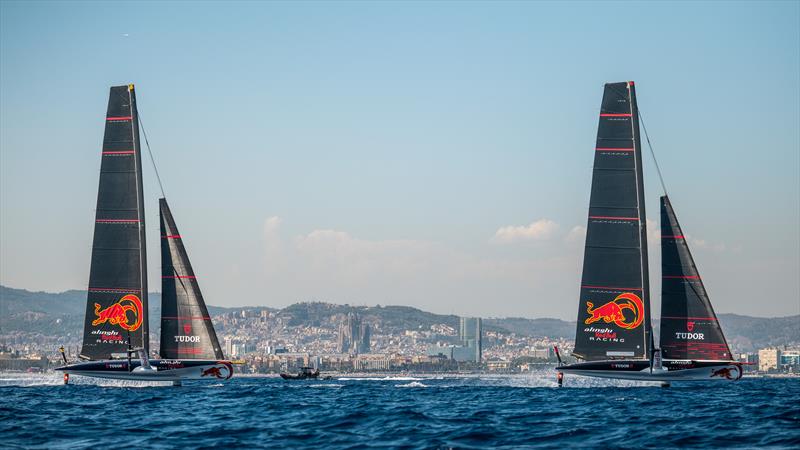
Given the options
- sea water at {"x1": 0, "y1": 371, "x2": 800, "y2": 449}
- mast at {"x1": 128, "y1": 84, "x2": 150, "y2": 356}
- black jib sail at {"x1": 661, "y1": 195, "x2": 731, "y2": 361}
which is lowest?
sea water at {"x1": 0, "y1": 371, "x2": 800, "y2": 449}

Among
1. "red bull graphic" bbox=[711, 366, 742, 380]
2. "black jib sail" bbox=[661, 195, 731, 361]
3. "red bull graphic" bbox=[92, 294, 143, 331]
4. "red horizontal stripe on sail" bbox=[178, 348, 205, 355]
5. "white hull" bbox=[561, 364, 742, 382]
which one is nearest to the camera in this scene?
"white hull" bbox=[561, 364, 742, 382]

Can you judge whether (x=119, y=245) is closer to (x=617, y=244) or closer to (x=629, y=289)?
(x=617, y=244)

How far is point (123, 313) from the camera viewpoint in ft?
220

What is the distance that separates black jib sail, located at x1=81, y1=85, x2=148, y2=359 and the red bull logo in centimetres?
2626

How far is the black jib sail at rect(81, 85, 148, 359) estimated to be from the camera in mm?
65812

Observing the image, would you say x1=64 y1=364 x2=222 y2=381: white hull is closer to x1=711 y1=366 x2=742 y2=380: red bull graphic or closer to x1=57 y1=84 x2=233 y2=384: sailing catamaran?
x1=57 y1=84 x2=233 y2=384: sailing catamaran

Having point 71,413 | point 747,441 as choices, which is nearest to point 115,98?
point 71,413

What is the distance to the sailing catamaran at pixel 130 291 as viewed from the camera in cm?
6594

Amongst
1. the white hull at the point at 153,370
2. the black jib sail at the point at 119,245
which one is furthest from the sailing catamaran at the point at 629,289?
the black jib sail at the point at 119,245

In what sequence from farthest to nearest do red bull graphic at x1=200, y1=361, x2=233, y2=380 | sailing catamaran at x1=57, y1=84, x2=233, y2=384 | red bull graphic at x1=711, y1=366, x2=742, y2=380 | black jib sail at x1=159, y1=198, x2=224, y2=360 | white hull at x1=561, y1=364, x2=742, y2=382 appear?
black jib sail at x1=159, y1=198, x2=224, y2=360 → red bull graphic at x1=200, y1=361, x2=233, y2=380 → sailing catamaran at x1=57, y1=84, x2=233, y2=384 → red bull graphic at x1=711, y1=366, x2=742, y2=380 → white hull at x1=561, y1=364, x2=742, y2=382

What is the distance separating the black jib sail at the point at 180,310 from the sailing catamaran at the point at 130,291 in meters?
0.06

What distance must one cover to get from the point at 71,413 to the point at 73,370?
24068mm

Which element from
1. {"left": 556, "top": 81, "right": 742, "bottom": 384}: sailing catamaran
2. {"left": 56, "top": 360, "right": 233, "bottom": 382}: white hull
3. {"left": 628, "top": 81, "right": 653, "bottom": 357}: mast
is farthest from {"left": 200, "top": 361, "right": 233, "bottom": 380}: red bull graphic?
{"left": 628, "top": 81, "right": 653, "bottom": 357}: mast

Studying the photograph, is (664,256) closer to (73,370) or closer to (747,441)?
(747,441)
